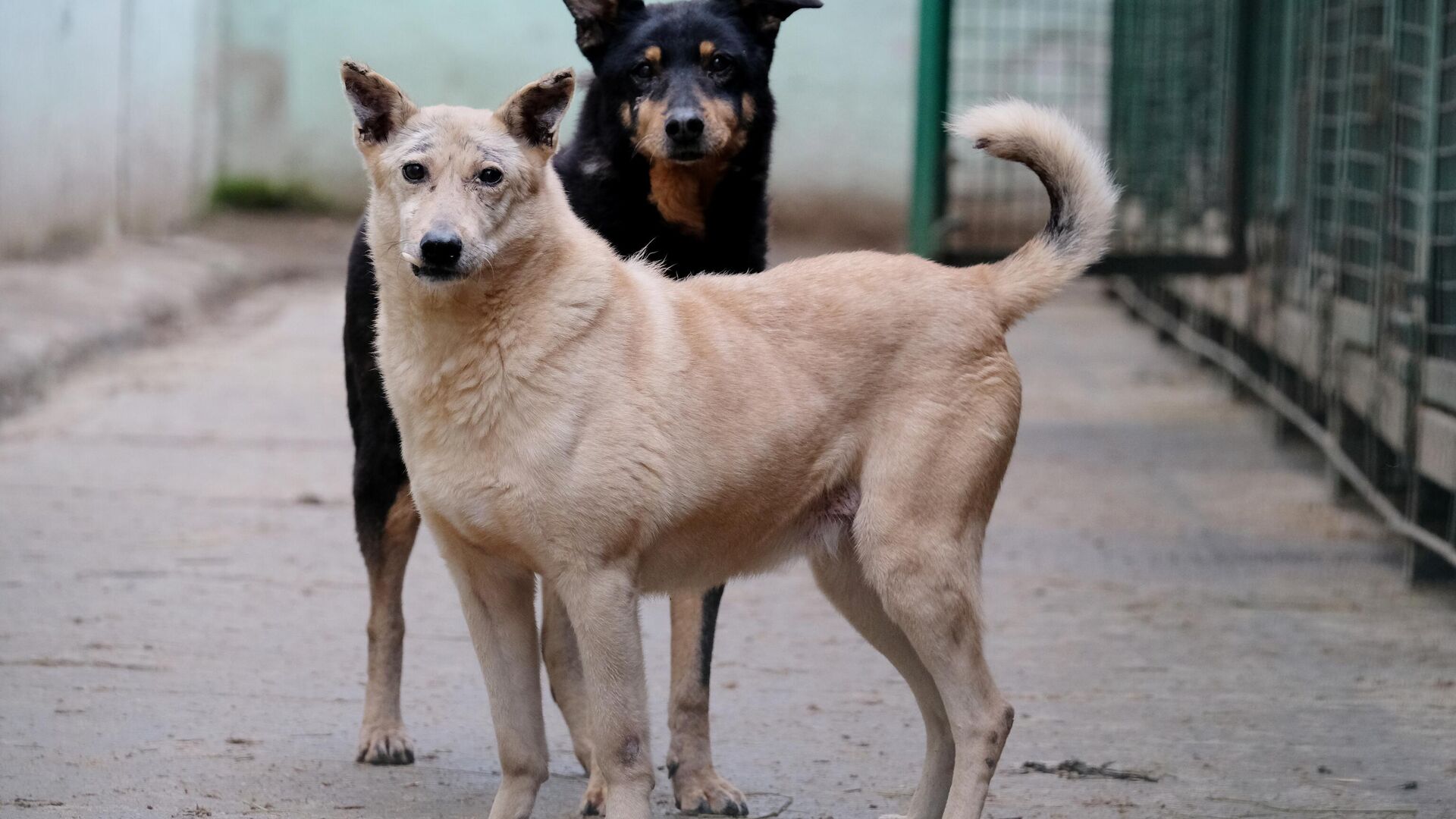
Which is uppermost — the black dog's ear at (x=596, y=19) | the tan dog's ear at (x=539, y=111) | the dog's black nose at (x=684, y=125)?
the black dog's ear at (x=596, y=19)

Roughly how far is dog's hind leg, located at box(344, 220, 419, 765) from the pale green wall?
10894 millimetres

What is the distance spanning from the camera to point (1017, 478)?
23.4 ft

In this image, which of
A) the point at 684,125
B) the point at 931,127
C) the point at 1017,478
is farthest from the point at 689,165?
the point at 1017,478

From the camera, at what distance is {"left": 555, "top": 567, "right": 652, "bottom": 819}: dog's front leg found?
2.85 metres

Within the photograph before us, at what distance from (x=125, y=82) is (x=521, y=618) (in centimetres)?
975

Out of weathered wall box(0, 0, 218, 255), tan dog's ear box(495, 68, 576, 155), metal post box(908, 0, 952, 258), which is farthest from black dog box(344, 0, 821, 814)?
weathered wall box(0, 0, 218, 255)

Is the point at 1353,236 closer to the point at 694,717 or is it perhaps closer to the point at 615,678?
the point at 694,717

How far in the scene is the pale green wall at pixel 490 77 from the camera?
47.6 ft

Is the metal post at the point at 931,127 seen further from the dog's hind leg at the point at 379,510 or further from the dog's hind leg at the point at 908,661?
the dog's hind leg at the point at 908,661

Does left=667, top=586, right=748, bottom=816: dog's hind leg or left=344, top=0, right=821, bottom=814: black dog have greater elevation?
left=344, top=0, right=821, bottom=814: black dog

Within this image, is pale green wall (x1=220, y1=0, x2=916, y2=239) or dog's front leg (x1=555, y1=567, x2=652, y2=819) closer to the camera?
dog's front leg (x1=555, y1=567, x2=652, y2=819)

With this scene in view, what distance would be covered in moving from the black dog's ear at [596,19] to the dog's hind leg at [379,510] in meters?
0.76

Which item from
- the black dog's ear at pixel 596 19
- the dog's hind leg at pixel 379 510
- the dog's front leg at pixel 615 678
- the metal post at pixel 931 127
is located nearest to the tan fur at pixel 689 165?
the black dog's ear at pixel 596 19

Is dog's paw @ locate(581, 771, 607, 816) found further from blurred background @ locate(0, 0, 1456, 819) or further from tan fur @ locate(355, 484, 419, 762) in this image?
tan fur @ locate(355, 484, 419, 762)
